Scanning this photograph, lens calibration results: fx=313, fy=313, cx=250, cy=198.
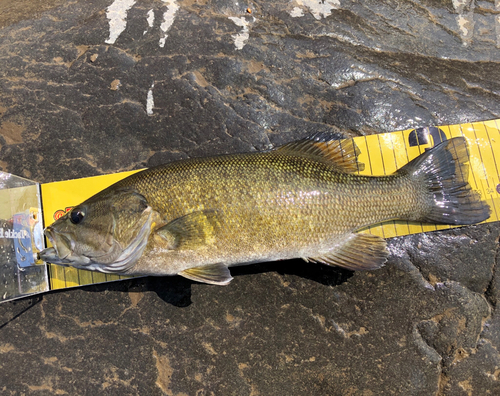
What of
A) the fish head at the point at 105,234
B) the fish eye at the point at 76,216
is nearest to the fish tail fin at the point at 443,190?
the fish head at the point at 105,234

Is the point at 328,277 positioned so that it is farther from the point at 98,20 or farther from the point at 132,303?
the point at 98,20

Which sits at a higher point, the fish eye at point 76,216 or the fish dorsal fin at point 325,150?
the fish dorsal fin at point 325,150

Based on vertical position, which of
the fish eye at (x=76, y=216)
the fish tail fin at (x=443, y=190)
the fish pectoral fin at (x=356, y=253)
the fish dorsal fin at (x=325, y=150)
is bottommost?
the fish pectoral fin at (x=356, y=253)

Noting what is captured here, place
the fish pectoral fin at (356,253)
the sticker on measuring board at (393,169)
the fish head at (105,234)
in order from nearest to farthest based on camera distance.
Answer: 1. the fish head at (105,234)
2. the fish pectoral fin at (356,253)
3. the sticker on measuring board at (393,169)

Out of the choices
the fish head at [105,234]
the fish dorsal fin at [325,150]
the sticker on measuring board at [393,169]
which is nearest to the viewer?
the fish head at [105,234]

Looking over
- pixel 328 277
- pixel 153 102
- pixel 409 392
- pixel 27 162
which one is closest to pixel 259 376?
pixel 328 277

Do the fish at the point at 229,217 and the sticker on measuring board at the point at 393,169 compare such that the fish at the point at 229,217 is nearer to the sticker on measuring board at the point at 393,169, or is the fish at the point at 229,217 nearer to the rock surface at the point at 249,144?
the sticker on measuring board at the point at 393,169
